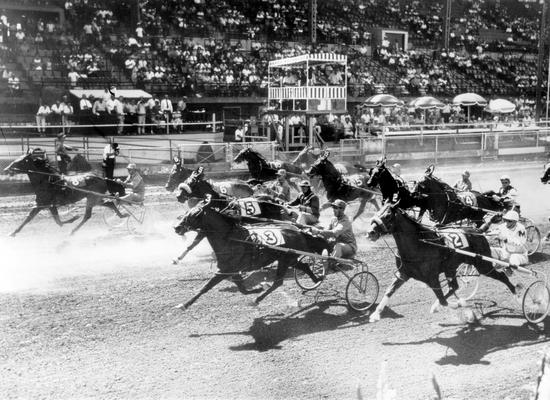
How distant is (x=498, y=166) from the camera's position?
2719cm

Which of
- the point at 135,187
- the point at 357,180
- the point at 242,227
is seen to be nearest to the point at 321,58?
the point at 357,180

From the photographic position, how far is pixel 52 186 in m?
15.0

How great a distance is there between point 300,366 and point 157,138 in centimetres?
1739

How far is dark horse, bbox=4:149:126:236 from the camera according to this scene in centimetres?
1489

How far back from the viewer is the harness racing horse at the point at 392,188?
528 inches

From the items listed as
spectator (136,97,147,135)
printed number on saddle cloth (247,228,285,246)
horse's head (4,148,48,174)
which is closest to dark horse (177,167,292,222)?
printed number on saddle cloth (247,228,285,246)

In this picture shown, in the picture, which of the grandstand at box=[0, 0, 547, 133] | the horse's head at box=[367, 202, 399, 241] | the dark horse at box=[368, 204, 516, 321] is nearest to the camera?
the horse's head at box=[367, 202, 399, 241]

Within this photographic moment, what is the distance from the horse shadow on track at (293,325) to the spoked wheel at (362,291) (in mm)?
215

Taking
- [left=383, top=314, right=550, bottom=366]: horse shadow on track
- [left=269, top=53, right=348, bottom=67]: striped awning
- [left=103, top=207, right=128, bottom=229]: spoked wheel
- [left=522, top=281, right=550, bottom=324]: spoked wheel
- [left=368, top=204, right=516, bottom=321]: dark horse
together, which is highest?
[left=269, top=53, right=348, bottom=67]: striped awning

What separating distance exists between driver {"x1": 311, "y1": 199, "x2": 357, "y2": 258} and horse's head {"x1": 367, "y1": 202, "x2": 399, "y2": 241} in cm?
133

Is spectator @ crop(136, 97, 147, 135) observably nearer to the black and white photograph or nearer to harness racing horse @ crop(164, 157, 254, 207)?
the black and white photograph

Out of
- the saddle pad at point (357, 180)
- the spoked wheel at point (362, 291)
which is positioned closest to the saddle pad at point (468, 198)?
the saddle pad at point (357, 180)

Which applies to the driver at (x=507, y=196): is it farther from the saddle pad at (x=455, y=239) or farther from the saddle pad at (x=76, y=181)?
the saddle pad at (x=76, y=181)

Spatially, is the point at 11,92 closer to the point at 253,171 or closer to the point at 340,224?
the point at 253,171
